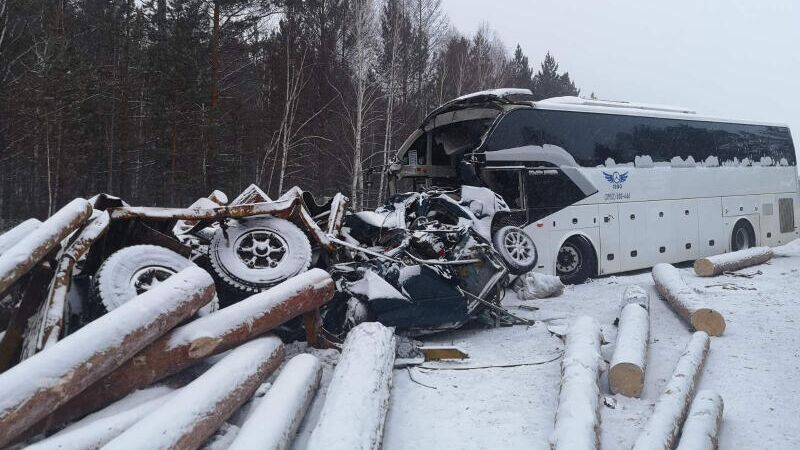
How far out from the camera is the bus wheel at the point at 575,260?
9.37m

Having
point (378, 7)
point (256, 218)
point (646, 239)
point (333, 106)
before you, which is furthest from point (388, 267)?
point (378, 7)

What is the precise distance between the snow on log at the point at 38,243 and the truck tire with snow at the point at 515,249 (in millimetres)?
4632

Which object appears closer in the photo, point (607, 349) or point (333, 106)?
point (607, 349)

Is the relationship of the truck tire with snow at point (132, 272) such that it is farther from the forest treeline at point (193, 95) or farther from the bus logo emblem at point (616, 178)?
the forest treeline at point (193, 95)

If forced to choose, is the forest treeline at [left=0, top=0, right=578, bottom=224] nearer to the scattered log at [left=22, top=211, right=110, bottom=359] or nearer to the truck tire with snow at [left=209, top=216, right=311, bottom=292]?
the truck tire with snow at [left=209, top=216, right=311, bottom=292]

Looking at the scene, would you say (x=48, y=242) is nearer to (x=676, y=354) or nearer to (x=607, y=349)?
(x=607, y=349)

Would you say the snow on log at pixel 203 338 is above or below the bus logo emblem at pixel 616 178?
below

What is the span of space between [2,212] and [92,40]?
8062mm

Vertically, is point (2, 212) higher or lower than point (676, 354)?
higher

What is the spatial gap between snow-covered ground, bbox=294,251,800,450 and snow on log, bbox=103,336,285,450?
0.52m

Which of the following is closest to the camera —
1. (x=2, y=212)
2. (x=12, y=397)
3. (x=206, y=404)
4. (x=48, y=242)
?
(x=12, y=397)

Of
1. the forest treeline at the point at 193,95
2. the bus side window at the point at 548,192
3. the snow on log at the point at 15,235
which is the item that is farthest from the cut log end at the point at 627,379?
the forest treeline at the point at 193,95

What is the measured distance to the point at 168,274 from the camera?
4.87 metres

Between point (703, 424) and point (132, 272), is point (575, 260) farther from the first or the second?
point (132, 272)
